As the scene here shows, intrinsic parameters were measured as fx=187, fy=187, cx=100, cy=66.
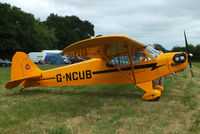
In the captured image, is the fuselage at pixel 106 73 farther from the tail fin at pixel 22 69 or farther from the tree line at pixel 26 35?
the tree line at pixel 26 35

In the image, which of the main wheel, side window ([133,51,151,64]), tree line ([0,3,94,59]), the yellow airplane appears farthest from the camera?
tree line ([0,3,94,59])

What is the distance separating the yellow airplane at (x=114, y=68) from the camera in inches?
247

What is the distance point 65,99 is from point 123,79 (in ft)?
7.54

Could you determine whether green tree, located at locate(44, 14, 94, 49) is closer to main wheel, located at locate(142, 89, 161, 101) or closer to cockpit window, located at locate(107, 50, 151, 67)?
cockpit window, located at locate(107, 50, 151, 67)

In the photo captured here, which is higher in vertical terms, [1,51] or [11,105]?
[1,51]

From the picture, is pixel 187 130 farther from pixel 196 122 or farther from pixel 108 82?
pixel 108 82

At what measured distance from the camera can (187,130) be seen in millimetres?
3854

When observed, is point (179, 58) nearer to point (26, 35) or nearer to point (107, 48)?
point (107, 48)

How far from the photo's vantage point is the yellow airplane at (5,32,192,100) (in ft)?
20.6

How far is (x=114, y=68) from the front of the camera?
23.2 ft

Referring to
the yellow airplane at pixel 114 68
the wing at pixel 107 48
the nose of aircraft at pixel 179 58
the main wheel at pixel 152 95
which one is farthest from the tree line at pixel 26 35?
the main wheel at pixel 152 95

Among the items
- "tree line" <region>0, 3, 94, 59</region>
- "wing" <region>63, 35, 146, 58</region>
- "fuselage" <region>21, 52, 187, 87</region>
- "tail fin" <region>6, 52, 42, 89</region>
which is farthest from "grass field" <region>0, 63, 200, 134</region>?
"tree line" <region>0, 3, 94, 59</region>

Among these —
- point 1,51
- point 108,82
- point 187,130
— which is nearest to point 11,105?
point 108,82

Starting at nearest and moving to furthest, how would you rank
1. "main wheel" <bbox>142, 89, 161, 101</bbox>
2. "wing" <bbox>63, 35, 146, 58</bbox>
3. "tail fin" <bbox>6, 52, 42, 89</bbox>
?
"wing" <bbox>63, 35, 146, 58</bbox>
"main wheel" <bbox>142, 89, 161, 101</bbox>
"tail fin" <bbox>6, 52, 42, 89</bbox>
